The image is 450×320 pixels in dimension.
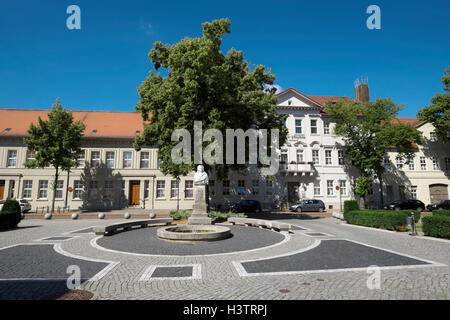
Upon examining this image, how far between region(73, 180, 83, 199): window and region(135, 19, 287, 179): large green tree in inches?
512

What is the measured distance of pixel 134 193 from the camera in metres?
30.7

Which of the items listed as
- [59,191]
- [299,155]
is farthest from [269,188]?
[59,191]

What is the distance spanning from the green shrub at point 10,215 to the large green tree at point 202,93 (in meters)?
9.15

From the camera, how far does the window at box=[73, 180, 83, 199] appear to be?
29728 millimetres

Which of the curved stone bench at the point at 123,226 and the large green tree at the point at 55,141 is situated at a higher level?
the large green tree at the point at 55,141

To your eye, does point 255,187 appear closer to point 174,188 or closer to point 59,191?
point 174,188

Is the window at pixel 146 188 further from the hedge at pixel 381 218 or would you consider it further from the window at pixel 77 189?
the hedge at pixel 381 218

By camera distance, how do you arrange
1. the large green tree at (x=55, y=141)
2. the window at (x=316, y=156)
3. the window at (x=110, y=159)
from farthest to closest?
1. the window at (x=316, y=156)
2. the window at (x=110, y=159)
3. the large green tree at (x=55, y=141)

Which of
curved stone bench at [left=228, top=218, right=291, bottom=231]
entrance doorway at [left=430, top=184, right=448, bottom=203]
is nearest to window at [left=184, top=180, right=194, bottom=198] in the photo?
curved stone bench at [left=228, top=218, right=291, bottom=231]

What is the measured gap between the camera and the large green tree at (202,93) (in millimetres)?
18234

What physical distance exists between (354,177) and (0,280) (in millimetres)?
35900

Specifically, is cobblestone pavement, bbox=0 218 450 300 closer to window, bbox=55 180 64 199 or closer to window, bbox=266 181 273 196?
window, bbox=266 181 273 196

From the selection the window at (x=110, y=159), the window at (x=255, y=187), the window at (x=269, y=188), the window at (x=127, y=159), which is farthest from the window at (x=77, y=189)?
the window at (x=269, y=188)
